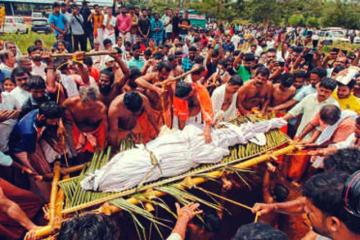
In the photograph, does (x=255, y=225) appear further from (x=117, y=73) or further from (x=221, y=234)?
(x=117, y=73)

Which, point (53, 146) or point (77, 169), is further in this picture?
point (53, 146)

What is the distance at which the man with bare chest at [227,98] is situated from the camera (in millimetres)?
4617

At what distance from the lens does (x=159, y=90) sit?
452 cm

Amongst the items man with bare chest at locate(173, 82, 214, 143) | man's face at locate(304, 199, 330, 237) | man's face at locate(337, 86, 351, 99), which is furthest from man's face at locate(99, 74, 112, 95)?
man's face at locate(337, 86, 351, 99)

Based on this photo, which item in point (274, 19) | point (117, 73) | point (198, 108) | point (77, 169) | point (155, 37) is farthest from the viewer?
point (274, 19)

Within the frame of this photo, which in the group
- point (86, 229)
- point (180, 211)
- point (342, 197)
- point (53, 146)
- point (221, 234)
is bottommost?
point (221, 234)

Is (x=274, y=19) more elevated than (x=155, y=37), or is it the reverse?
(x=274, y=19)

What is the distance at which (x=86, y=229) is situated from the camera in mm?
1616

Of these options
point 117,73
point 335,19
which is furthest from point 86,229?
point 335,19

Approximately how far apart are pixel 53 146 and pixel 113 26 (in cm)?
728

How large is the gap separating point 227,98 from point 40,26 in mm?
20662

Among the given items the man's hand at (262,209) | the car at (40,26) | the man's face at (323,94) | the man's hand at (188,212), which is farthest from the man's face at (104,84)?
the car at (40,26)

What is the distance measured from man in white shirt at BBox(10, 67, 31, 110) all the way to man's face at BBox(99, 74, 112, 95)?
1.05 m

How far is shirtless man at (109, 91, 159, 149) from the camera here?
3.50 m
